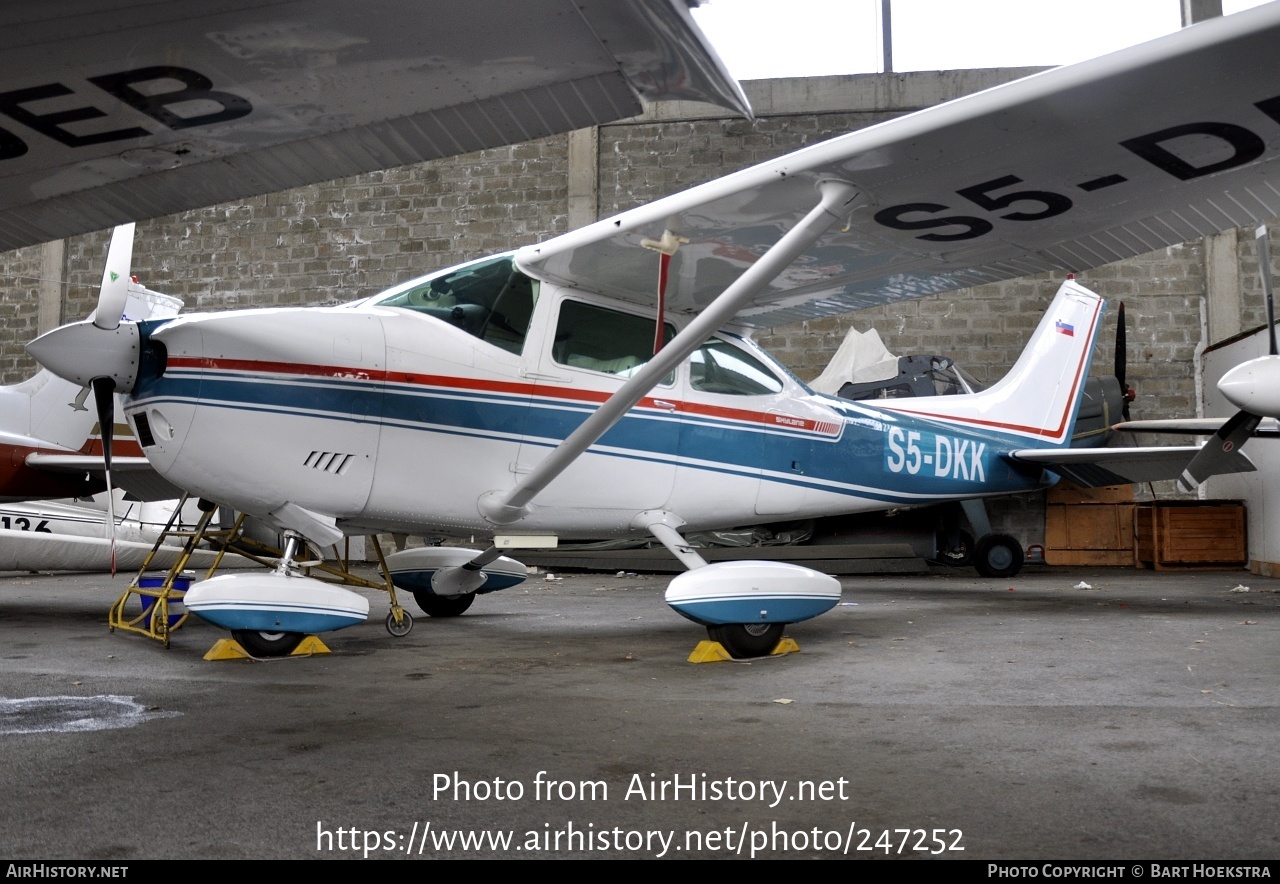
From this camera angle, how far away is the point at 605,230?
4.83m

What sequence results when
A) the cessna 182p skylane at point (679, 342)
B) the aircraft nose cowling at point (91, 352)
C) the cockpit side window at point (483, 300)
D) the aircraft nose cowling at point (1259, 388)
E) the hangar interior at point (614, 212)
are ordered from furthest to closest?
1. the hangar interior at point (614, 212)
2. the aircraft nose cowling at point (1259, 388)
3. the cockpit side window at point (483, 300)
4. the aircraft nose cowling at point (91, 352)
5. the cessna 182p skylane at point (679, 342)

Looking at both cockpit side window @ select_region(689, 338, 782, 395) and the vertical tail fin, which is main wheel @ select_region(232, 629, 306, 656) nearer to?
cockpit side window @ select_region(689, 338, 782, 395)

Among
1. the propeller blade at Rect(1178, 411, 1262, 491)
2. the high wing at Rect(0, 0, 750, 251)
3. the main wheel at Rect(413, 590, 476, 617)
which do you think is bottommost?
the main wheel at Rect(413, 590, 476, 617)

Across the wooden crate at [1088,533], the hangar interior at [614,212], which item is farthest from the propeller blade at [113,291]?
the wooden crate at [1088,533]

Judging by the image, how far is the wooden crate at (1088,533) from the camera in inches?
506

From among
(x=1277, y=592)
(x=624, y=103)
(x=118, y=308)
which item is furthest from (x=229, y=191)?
(x=1277, y=592)

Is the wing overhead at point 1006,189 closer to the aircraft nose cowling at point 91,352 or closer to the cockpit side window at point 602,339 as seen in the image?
the cockpit side window at point 602,339

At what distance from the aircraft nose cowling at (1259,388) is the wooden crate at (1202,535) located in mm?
7483

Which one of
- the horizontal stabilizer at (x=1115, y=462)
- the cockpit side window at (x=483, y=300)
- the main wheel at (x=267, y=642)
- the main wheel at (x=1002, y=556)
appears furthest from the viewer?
the main wheel at (x=1002, y=556)

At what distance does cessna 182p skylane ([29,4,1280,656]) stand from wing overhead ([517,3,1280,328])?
0.01m

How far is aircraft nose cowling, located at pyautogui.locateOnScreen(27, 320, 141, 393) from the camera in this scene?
4.10 metres

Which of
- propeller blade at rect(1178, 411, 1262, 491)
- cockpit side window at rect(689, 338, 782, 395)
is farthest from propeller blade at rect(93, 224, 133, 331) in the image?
propeller blade at rect(1178, 411, 1262, 491)

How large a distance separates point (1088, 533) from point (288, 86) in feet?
42.8

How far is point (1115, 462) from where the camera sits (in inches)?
336
